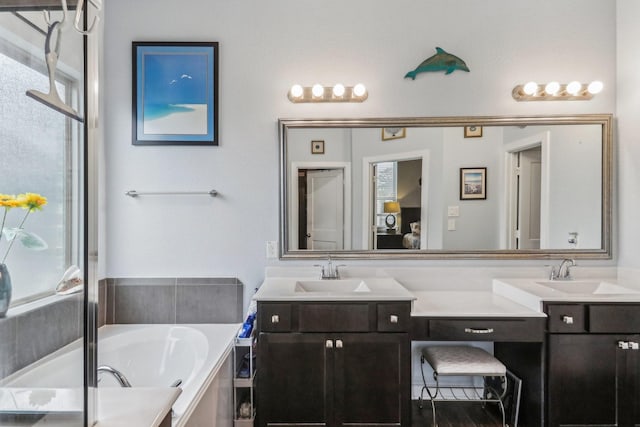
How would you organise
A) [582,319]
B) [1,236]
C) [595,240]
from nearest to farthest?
[1,236] < [582,319] < [595,240]

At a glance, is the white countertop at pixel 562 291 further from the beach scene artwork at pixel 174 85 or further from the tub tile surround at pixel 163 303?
the beach scene artwork at pixel 174 85

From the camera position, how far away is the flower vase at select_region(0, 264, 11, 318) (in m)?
0.78

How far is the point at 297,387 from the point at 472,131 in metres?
1.97

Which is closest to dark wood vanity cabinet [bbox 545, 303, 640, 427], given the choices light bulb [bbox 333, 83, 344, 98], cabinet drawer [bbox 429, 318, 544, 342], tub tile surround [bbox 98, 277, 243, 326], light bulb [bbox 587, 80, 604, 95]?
cabinet drawer [bbox 429, 318, 544, 342]

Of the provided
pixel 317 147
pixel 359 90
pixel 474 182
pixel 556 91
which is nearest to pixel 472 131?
pixel 474 182

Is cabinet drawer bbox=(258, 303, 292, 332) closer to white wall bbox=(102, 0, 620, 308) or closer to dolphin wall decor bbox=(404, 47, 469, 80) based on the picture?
white wall bbox=(102, 0, 620, 308)

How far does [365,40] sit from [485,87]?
884 mm

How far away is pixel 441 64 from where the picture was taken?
2.25 m

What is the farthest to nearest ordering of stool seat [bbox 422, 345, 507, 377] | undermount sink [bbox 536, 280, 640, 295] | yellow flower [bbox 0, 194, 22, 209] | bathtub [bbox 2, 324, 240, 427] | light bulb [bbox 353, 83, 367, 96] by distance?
light bulb [bbox 353, 83, 367, 96]
undermount sink [bbox 536, 280, 640, 295]
stool seat [bbox 422, 345, 507, 377]
bathtub [bbox 2, 324, 240, 427]
yellow flower [bbox 0, 194, 22, 209]

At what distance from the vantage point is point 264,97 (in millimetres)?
2307

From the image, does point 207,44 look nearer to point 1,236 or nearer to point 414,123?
point 414,123

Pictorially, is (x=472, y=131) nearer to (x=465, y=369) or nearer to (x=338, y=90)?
(x=338, y=90)

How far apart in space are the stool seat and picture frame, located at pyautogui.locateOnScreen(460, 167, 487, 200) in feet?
3.27

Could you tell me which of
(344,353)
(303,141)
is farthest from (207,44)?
(344,353)
